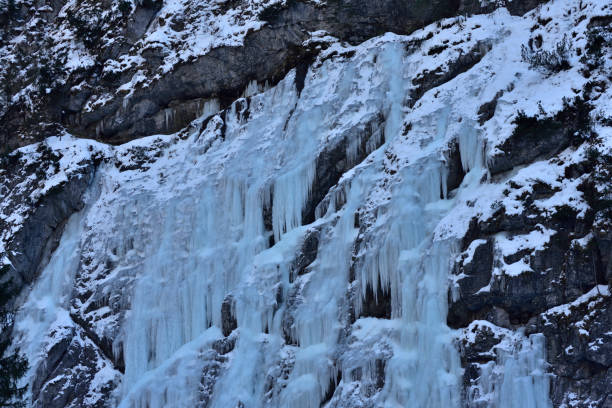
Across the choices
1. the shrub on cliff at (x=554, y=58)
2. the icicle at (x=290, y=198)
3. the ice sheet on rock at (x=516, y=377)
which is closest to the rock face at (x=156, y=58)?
the shrub on cliff at (x=554, y=58)

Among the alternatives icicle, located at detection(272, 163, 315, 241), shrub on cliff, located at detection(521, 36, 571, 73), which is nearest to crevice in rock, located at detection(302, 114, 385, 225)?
icicle, located at detection(272, 163, 315, 241)

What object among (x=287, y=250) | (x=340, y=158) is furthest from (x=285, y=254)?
(x=340, y=158)

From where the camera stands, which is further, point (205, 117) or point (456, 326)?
point (205, 117)

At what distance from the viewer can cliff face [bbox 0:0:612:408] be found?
19188mm

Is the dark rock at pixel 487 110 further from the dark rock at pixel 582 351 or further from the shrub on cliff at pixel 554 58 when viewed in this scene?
the dark rock at pixel 582 351

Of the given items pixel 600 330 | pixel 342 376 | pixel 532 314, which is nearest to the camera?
pixel 600 330

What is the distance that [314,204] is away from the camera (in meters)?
24.7

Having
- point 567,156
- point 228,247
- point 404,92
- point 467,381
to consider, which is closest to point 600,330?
point 467,381

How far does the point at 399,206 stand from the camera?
22328mm

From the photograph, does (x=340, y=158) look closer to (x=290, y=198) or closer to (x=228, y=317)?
(x=290, y=198)

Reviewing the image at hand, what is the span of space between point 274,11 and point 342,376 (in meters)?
13.3

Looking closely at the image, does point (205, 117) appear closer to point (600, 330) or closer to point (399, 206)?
point (399, 206)

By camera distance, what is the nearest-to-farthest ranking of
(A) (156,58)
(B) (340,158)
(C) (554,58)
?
(C) (554,58), (B) (340,158), (A) (156,58)

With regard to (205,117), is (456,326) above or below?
below
